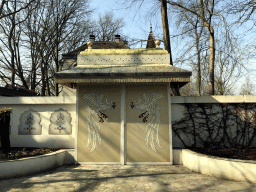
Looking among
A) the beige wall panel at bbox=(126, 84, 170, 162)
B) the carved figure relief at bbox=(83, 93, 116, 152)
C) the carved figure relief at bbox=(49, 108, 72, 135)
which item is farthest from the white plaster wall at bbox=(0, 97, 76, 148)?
the beige wall panel at bbox=(126, 84, 170, 162)

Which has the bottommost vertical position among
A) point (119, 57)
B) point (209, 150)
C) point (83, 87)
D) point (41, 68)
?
point (209, 150)

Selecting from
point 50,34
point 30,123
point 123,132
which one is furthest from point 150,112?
point 50,34

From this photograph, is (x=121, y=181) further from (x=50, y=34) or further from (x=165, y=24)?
(x=50, y=34)

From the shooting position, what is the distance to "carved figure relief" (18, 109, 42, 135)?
718 cm

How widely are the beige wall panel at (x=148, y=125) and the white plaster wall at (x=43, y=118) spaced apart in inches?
83.7

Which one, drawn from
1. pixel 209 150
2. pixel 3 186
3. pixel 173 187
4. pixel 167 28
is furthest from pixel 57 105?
pixel 167 28

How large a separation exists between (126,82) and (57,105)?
2777 millimetres

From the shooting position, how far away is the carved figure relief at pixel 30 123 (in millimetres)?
7176

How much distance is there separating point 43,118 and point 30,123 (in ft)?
1.67

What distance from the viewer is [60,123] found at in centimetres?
716

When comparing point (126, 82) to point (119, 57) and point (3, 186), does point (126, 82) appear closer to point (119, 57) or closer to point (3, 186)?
point (119, 57)

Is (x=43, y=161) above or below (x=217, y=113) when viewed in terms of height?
below

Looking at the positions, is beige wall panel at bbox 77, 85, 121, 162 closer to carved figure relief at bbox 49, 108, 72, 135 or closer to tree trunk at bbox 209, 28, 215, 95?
carved figure relief at bbox 49, 108, 72, 135

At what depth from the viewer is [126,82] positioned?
638 cm
